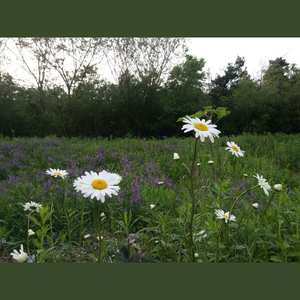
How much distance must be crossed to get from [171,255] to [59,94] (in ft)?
50.3

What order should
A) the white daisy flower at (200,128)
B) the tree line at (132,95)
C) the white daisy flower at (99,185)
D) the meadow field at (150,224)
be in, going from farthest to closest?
the tree line at (132,95) → the meadow field at (150,224) → the white daisy flower at (200,128) → the white daisy flower at (99,185)

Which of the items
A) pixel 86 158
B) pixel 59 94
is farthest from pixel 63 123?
pixel 86 158

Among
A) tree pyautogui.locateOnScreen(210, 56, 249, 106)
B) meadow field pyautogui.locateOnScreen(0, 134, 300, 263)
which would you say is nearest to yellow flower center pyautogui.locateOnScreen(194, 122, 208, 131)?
meadow field pyautogui.locateOnScreen(0, 134, 300, 263)

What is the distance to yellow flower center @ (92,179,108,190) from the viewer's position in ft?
4.69

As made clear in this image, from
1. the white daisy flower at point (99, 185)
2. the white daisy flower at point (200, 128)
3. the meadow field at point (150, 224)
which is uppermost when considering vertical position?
the white daisy flower at point (200, 128)

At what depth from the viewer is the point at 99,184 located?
1.45 m

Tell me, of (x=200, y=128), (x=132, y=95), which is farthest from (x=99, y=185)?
(x=132, y=95)

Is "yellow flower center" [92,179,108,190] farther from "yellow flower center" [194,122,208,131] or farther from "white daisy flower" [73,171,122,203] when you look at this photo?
"yellow flower center" [194,122,208,131]

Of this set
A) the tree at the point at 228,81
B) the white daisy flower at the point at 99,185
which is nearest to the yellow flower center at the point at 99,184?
the white daisy flower at the point at 99,185

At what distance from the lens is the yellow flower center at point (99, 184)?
1.43m

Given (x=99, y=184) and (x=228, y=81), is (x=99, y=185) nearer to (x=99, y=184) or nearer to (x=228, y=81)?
(x=99, y=184)

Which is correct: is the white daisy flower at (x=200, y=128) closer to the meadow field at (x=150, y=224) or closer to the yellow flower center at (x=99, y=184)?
the meadow field at (x=150, y=224)

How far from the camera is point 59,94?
16.3 m

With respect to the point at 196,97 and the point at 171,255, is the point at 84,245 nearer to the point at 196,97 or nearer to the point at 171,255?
the point at 171,255
